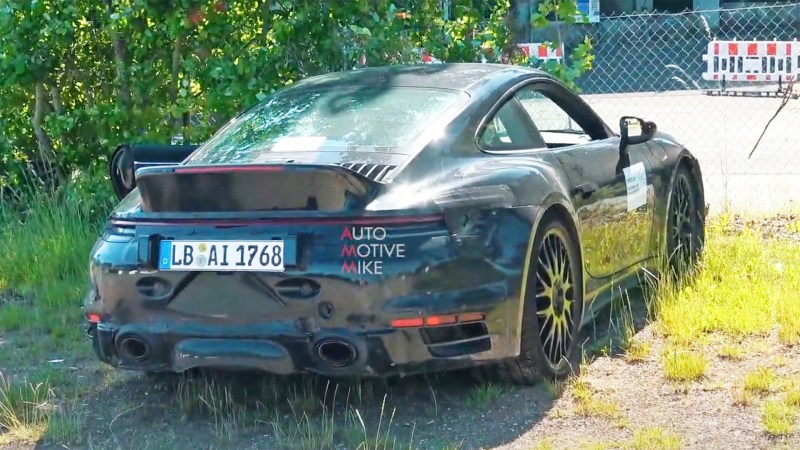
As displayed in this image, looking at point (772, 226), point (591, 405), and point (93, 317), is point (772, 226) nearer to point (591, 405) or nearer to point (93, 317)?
point (591, 405)

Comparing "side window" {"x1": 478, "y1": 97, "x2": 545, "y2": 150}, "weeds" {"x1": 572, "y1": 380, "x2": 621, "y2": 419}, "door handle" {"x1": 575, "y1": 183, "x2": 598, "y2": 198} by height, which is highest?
"side window" {"x1": 478, "y1": 97, "x2": 545, "y2": 150}

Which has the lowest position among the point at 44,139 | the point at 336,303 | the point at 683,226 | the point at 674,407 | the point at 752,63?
the point at 674,407

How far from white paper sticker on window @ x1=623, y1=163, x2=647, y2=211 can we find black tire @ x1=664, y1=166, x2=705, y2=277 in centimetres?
40

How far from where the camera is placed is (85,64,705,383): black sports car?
14.2 feet

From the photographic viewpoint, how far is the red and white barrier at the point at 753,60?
18.7 metres

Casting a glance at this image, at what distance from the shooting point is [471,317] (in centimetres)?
444

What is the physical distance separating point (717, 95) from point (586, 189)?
14837 mm

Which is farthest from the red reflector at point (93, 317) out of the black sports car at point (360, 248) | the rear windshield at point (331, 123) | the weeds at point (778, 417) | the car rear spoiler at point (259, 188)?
the weeds at point (778, 417)

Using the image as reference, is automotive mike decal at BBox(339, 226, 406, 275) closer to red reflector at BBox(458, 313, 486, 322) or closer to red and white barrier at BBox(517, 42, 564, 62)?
red reflector at BBox(458, 313, 486, 322)

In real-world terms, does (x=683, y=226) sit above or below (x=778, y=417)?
above

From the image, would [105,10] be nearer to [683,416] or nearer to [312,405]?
[312,405]

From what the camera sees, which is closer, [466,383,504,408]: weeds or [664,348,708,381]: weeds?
[466,383,504,408]: weeds

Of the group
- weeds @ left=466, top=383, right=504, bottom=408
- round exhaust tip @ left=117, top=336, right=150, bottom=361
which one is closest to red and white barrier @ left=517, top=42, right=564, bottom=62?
Answer: weeds @ left=466, top=383, right=504, bottom=408

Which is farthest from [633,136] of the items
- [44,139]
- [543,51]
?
[44,139]
